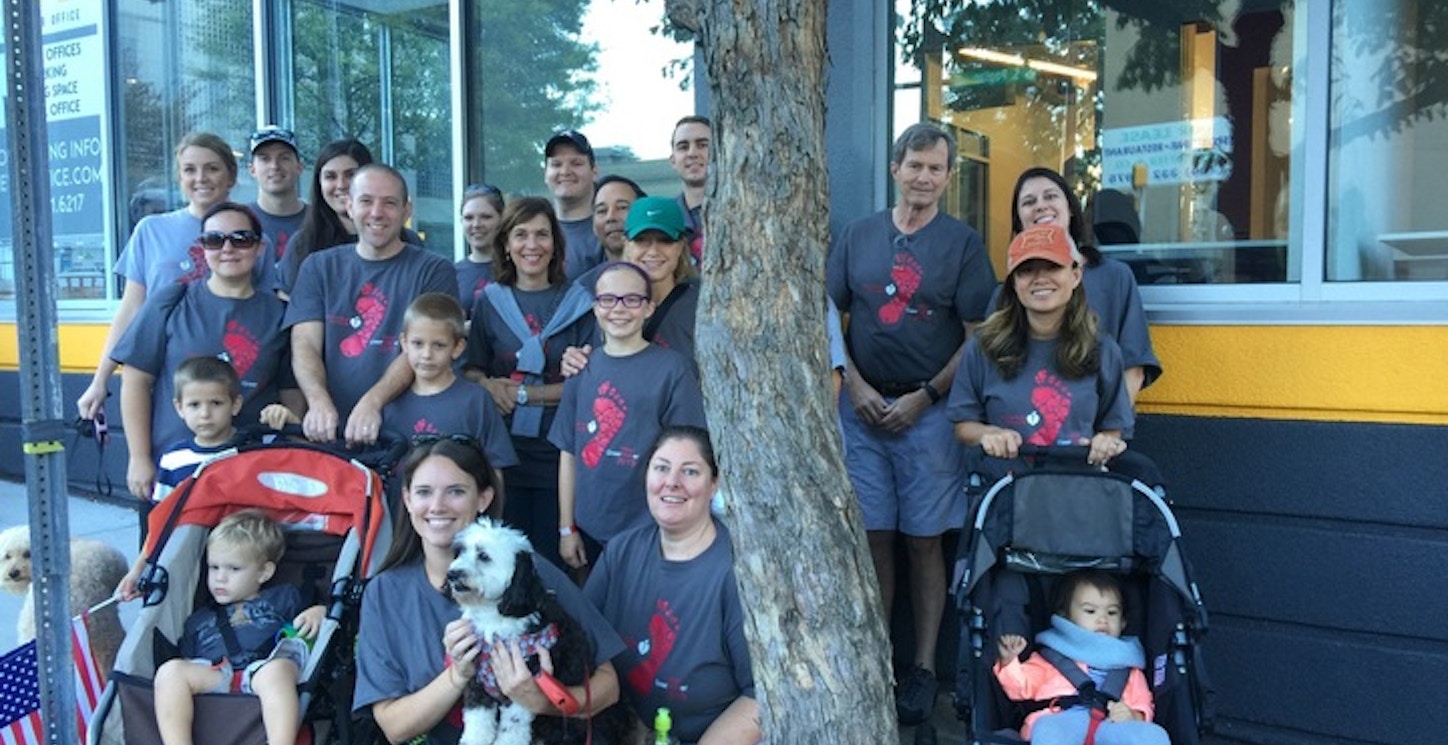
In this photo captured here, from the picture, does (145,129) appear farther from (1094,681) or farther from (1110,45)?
(1094,681)

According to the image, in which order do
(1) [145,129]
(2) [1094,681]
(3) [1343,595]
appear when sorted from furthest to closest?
1. (1) [145,129]
2. (3) [1343,595]
3. (2) [1094,681]

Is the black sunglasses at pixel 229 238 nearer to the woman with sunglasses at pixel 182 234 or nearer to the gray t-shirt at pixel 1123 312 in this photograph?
the woman with sunglasses at pixel 182 234

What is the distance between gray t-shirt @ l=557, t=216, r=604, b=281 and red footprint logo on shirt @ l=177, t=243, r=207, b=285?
1359 millimetres

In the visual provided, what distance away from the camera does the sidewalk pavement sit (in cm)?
639

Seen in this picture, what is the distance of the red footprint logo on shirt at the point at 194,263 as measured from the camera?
475 cm

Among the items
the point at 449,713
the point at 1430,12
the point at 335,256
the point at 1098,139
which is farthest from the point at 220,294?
the point at 1430,12

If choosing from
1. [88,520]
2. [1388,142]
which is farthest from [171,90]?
[1388,142]

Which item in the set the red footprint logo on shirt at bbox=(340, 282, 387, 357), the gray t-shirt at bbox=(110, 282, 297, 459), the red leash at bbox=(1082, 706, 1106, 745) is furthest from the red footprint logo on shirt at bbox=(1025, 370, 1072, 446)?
the gray t-shirt at bbox=(110, 282, 297, 459)

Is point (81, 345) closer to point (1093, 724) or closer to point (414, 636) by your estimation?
point (414, 636)

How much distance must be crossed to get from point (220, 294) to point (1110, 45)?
3.23 m

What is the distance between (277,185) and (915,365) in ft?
8.31

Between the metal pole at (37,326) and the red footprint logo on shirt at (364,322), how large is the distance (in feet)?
3.59

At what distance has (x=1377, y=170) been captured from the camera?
4062 mm

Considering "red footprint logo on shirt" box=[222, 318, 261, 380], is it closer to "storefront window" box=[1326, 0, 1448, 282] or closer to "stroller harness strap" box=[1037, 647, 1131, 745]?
"stroller harness strap" box=[1037, 647, 1131, 745]
